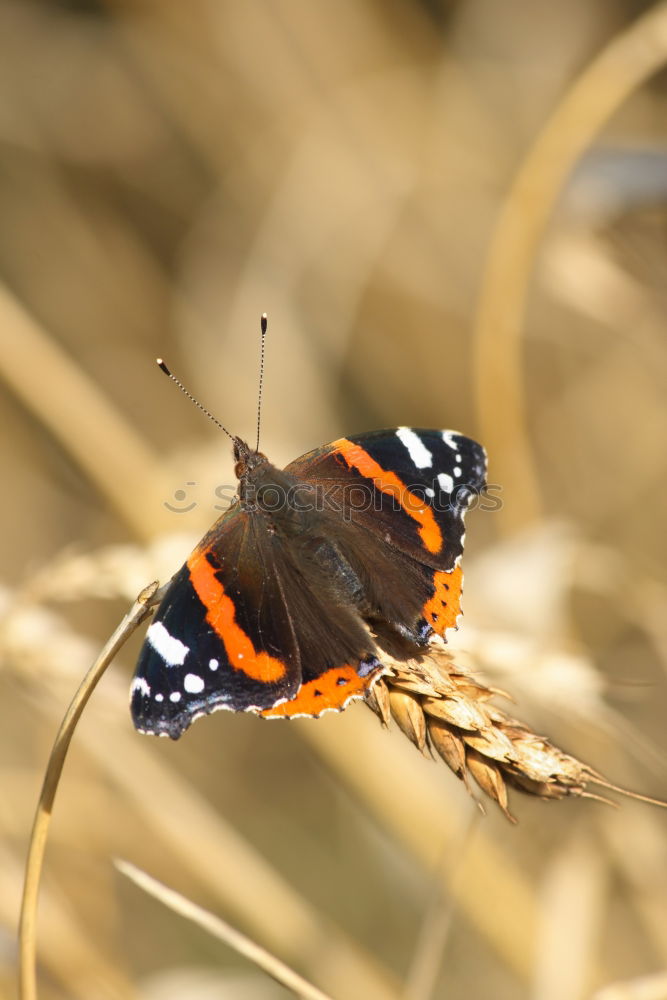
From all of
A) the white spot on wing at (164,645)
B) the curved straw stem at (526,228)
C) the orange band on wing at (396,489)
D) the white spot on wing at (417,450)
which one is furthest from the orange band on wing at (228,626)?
the curved straw stem at (526,228)

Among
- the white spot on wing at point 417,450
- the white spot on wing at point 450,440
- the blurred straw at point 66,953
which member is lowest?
the blurred straw at point 66,953

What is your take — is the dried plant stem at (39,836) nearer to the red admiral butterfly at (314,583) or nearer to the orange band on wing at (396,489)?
the red admiral butterfly at (314,583)

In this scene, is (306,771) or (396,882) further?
(306,771)

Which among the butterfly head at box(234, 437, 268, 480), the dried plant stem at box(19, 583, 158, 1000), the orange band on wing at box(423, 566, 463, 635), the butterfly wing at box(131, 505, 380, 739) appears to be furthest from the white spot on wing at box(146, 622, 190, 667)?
the butterfly head at box(234, 437, 268, 480)

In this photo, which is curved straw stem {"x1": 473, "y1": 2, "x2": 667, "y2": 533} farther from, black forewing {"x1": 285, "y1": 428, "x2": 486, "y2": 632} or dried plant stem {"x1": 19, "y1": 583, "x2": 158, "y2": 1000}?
dried plant stem {"x1": 19, "y1": 583, "x2": 158, "y2": 1000}

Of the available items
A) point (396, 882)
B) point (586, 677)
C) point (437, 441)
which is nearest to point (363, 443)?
point (437, 441)

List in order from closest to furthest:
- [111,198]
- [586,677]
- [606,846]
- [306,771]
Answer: [586,677]
[606,846]
[306,771]
[111,198]

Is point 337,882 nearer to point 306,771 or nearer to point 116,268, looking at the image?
point 306,771
